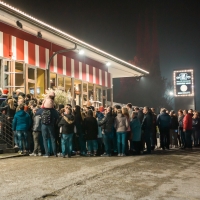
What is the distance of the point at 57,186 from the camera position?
680 centimetres

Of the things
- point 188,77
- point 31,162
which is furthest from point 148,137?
point 188,77

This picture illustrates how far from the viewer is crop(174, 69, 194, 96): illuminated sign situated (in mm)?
30606

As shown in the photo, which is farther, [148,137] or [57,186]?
[148,137]

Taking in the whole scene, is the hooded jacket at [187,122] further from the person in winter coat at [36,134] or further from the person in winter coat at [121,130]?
the person in winter coat at [36,134]

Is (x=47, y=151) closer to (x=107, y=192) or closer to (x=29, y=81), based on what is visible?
(x=107, y=192)

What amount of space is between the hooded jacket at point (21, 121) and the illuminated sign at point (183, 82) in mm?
20351

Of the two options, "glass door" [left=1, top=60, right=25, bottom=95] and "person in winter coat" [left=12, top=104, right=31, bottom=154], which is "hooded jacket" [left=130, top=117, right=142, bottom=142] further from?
"glass door" [left=1, top=60, right=25, bottom=95]

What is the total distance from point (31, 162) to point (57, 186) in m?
3.81

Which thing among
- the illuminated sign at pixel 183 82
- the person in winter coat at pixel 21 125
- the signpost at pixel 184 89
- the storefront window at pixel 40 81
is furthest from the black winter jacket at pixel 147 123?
the illuminated sign at pixel 183 82

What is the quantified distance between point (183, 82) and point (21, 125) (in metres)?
21.4

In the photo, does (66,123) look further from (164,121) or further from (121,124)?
(164,121)

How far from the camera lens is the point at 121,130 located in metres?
12.6

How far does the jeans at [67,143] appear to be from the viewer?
11984mm

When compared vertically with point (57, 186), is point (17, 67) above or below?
above
